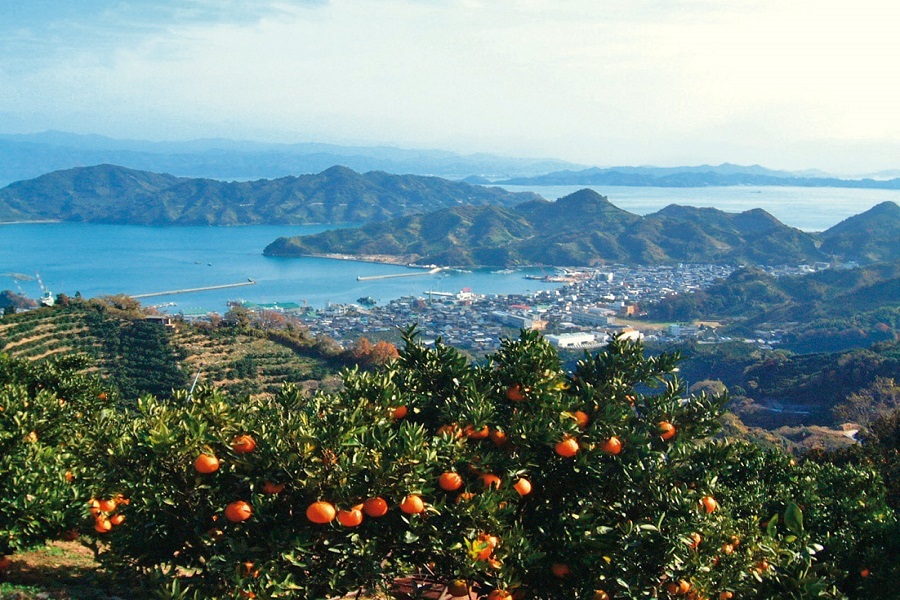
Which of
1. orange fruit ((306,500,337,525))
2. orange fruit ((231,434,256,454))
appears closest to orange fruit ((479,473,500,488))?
orange fruit ((306,500,337,525))

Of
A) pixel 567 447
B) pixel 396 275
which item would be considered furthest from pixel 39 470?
pixel 396 275

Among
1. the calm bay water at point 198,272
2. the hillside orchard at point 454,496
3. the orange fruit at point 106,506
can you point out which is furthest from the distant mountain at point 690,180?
the orange fruit at point 106,506

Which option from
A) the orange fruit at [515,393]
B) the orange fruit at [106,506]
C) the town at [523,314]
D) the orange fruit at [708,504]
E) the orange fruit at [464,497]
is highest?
the orange fruit at [515,393]

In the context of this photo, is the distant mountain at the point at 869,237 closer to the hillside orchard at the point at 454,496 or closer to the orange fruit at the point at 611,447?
the hillside orchard at the point at 454,496

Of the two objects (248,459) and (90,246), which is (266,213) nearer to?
(90,246)

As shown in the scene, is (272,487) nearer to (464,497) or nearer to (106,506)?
(464,497)

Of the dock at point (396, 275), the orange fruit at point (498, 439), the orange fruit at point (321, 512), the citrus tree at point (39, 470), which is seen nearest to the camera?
the orange fruit at point (321, 512)

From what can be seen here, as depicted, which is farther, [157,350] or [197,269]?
[197,269]
